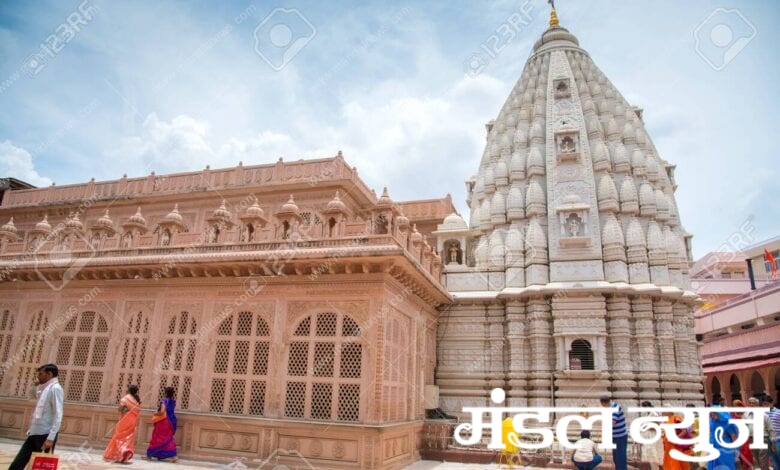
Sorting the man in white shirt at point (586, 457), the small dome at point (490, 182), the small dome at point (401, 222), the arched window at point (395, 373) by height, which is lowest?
the man in white shirt at point (586, 457)

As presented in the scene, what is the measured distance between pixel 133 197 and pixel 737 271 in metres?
52.1

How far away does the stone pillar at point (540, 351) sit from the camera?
1752cm

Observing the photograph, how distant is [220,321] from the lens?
14.2 metres

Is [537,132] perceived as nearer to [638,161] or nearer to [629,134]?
[629,134]

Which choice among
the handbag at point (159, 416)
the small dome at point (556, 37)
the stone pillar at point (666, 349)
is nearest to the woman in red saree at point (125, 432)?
the handbag at point (159, 416)

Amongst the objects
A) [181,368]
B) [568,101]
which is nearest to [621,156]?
[568,101]

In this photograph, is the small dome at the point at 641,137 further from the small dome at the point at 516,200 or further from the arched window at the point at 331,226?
the arched window at the point at 331,226

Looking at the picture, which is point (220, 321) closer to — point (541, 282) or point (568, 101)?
point (541, 282)

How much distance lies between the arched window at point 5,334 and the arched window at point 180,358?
5.90 m

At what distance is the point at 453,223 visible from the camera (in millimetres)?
20969

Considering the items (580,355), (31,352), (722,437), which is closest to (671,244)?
(580,355)

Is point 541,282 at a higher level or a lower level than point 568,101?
lower

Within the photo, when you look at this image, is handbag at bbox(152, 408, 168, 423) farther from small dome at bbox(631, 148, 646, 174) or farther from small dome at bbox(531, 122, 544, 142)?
small dome at bbox(631, 148, 646, 174)

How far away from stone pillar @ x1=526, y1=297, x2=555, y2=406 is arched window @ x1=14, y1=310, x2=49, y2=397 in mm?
15340
